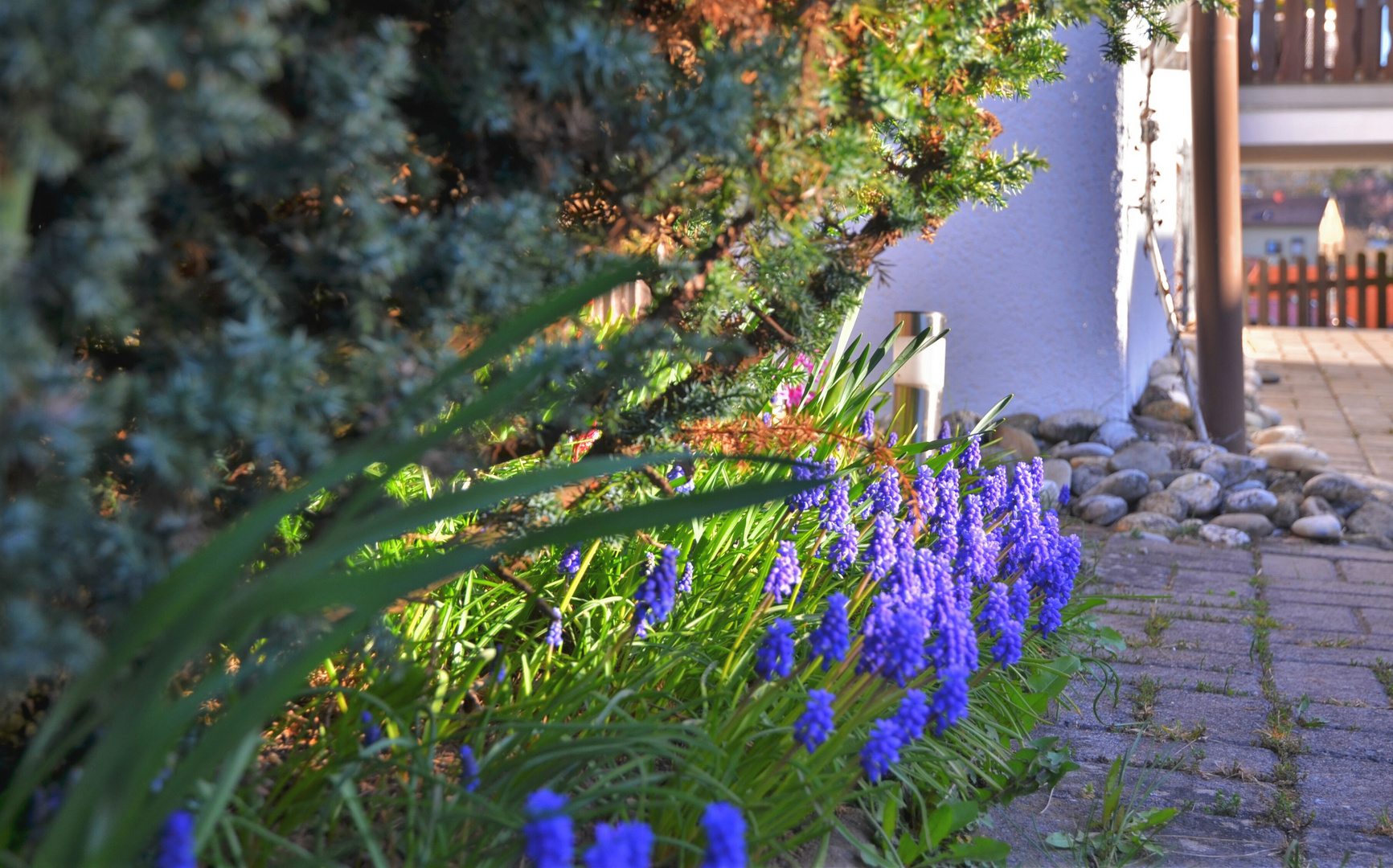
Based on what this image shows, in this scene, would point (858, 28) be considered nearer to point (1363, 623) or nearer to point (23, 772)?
point (23, 772)

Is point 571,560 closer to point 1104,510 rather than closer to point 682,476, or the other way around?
point 682,476

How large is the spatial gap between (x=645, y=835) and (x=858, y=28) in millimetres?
874

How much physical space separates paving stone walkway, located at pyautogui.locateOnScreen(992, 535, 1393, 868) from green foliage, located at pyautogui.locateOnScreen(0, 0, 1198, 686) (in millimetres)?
1044

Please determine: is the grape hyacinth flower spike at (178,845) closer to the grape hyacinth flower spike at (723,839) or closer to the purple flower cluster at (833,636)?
the grape hyacinth flower spike at (723,839)

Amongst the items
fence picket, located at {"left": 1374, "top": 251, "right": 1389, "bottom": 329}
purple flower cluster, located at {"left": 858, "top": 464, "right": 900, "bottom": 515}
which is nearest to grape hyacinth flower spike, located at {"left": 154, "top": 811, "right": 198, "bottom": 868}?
purple flower cluster, located at {"left": 858, "top": 464, "right": 900, "bottom": 515}

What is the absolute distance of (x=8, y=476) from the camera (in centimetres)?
94

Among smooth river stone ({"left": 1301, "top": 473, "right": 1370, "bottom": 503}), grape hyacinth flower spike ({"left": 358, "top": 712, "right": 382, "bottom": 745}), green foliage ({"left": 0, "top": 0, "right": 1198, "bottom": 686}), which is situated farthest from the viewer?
smooth river stone ({"left": 1301, "top": 473, "right": 1370, "bottom": 503})

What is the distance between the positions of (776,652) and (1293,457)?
450 cm

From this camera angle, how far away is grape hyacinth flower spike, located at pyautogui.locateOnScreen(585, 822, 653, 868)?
2.69 feet

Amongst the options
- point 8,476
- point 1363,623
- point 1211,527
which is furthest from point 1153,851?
point 1211,527

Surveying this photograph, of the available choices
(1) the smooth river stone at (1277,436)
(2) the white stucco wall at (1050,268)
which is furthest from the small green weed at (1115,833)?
(1) the smooth river stone at (1277,436)

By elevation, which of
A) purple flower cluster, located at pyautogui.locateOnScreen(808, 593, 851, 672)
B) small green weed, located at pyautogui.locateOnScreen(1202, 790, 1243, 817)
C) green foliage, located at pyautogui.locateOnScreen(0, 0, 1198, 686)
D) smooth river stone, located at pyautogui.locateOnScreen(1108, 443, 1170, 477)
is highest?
green foliage, located at pyautogui.locateOnScreen(0, 0, 1198, 686)

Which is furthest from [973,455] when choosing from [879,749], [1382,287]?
[1382,287]

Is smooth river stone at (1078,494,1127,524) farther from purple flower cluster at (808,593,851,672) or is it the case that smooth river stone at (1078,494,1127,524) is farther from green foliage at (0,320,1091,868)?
purple flower cluster at (808,593,851,672)
